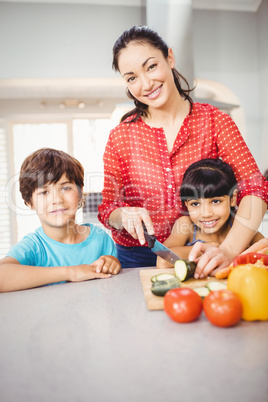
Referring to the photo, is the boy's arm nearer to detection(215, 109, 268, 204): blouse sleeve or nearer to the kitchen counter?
the kitchen counter

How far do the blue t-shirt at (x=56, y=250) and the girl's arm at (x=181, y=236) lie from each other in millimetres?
239

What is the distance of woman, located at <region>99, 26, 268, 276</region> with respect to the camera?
48.3 inches

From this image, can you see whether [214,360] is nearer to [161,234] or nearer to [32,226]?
[161,234]

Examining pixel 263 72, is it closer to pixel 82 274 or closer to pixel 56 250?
pixel 56 250

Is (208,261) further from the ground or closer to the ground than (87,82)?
closer to the ground

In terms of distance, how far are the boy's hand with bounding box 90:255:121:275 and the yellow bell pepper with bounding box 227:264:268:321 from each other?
1.67 ft

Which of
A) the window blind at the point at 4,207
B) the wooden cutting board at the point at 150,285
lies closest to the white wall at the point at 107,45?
the window blind at the point at 4,207

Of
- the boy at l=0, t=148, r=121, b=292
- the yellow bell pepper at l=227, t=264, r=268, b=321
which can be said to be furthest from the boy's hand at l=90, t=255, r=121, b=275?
the yellow bell pepper at l=227, t=264, r=268, b=321

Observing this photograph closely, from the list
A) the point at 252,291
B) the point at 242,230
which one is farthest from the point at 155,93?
the point at 252,291

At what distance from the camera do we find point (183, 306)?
682 millimetres

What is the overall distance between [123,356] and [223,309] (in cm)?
21

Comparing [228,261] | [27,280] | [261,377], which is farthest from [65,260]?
[261,377]

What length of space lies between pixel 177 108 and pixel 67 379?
1.13m

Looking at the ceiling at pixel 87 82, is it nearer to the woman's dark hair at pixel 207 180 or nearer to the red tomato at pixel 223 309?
the woman's dark hair at pixel 207 180
